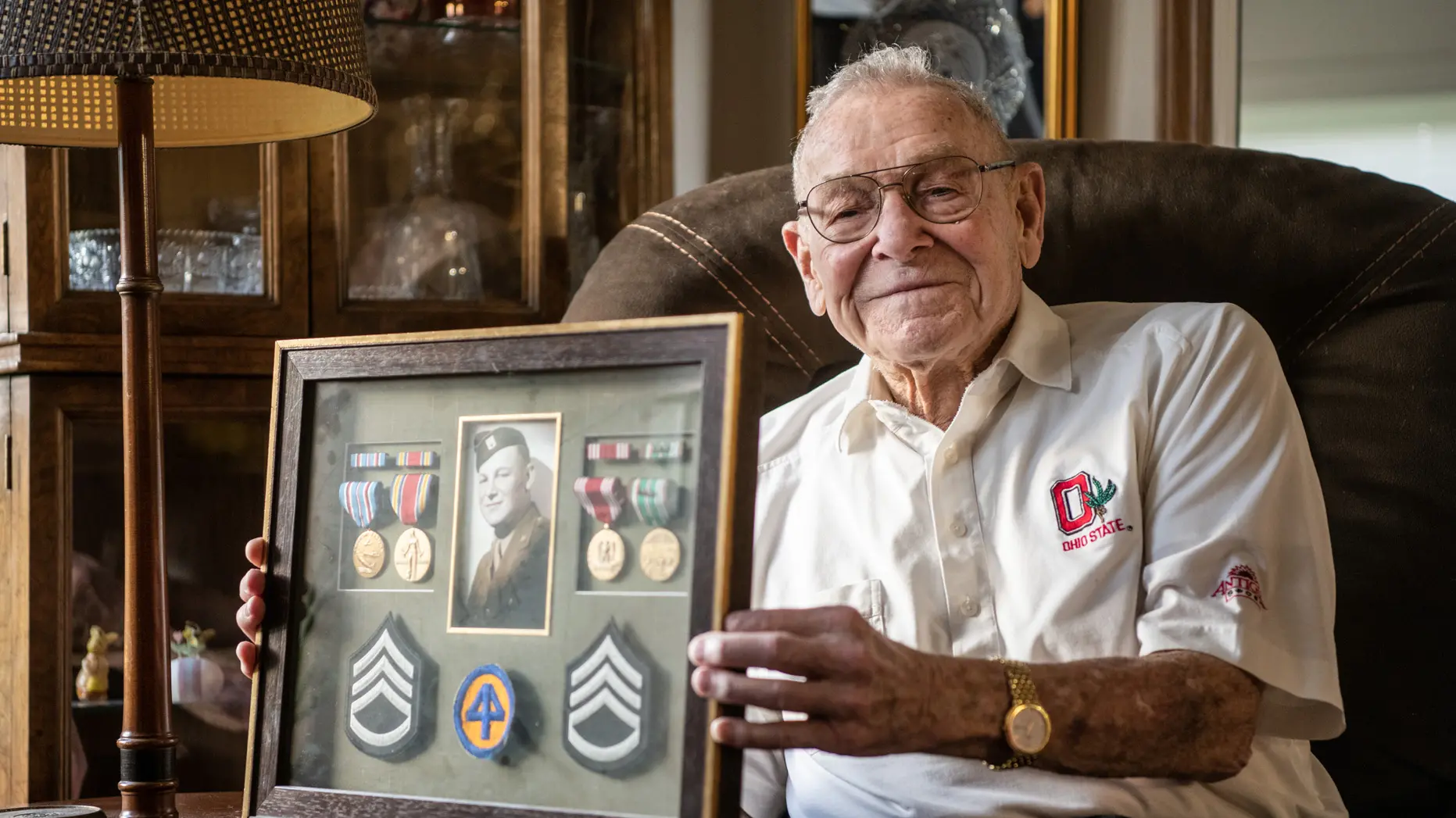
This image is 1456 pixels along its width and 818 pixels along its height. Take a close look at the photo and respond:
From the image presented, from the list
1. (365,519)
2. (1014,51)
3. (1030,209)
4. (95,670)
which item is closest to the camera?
(365,519)

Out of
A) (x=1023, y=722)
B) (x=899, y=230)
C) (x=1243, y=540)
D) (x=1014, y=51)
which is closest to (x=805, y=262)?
(x=899, y=230)

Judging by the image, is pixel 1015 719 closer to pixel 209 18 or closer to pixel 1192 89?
pixel 209 18

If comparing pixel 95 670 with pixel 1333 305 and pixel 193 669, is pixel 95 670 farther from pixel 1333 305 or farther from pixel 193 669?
pixel 1333 305

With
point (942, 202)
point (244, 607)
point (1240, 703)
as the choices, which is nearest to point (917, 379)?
point (942, 202)

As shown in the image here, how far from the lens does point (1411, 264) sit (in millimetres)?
1448

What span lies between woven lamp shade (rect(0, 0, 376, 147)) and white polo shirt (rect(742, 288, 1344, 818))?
2.00 feet

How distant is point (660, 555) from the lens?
90cm

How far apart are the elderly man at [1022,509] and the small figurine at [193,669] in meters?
1.08

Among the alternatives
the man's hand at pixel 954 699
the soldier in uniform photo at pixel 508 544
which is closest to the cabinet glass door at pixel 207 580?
the soldier in uniform photo at pixel 508 544

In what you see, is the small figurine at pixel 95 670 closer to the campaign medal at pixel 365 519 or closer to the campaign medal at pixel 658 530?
the campaign medal at pixel 365 519

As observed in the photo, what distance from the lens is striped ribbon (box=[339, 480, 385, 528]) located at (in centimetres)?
106

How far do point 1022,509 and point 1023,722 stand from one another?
1.15ft

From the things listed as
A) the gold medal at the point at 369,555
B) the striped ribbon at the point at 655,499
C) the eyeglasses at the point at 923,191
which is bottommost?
the gold medal at the point at 369,555

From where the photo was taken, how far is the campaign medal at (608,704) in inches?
35.0
